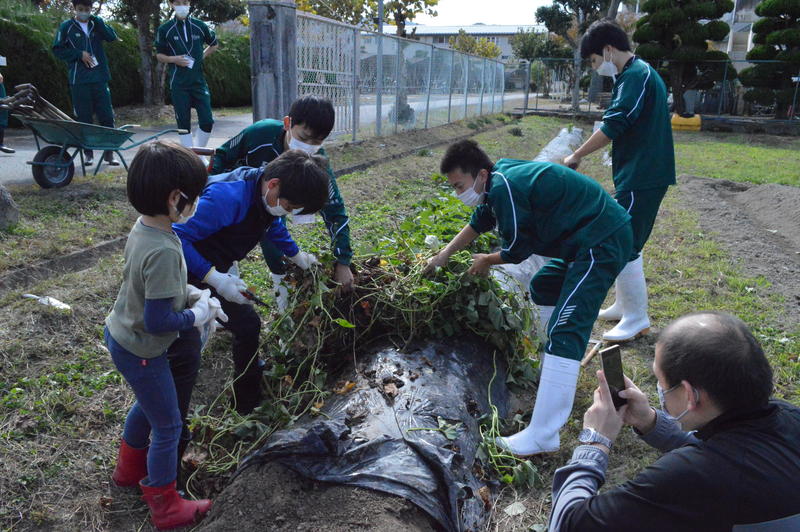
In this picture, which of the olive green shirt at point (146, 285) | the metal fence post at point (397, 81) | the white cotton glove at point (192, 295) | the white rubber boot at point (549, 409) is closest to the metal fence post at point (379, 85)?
the metal fence post at point (397, 81)

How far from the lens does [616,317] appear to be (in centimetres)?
489

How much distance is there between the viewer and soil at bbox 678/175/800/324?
606cm

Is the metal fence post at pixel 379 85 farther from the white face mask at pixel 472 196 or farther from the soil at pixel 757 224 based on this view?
the white face mask at pixel 472 196

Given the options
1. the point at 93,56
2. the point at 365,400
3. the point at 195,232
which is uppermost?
the point at 93,56

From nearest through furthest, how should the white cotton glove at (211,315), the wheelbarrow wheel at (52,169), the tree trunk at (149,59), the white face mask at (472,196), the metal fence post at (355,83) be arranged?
the white cotton glove at (211,315) < the white face mask at (472,196) < the wheelbarrow wheel at (52,169) < the metal fence post at (355,83) < the tree trunk at (149,59)

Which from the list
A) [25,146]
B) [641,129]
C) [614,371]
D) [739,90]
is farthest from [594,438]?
[739,90]

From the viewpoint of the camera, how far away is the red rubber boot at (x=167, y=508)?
Result: 8.14 feet

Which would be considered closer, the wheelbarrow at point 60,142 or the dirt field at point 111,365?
the dirt field at point 111,365

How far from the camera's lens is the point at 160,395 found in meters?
2.37

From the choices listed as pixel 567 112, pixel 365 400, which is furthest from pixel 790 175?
pixel 567 112

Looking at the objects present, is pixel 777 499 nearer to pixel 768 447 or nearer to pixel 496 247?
pixel 768 447

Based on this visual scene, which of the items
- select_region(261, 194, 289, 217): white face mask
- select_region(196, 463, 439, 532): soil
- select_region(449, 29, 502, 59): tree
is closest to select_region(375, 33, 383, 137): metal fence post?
select_region(261, 194, 289, 217): white face mask

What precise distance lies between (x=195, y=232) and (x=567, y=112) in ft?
82.4

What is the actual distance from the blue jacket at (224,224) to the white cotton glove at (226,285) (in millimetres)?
39
